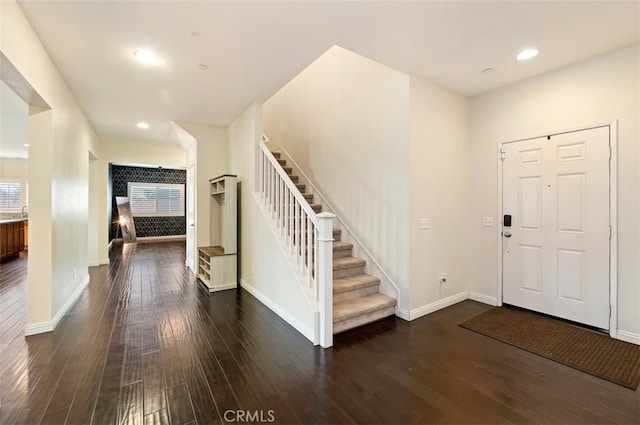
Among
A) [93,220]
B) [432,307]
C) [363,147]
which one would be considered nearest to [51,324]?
[93,220]

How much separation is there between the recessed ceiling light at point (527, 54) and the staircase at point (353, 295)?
285 cm

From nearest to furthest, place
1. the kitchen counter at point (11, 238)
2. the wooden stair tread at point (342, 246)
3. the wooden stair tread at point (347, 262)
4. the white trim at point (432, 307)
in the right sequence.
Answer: the white trim at point (432, 307) < the wooden stair tread at point (347, 262) < the wooden stair tread at point (342, 246) < the kitchen counter at point (11, 238)

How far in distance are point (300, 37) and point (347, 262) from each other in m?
2.57

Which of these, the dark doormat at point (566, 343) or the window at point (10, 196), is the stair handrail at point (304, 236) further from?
the window at point (10, 196)

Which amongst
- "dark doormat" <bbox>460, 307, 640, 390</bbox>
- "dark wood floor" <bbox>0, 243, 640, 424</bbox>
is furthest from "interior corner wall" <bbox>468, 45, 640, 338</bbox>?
"dark wood floor" <bbox>0, 243, 640, 424</bbox>

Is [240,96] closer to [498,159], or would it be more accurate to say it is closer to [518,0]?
[518,0]

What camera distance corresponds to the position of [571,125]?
10.1ft

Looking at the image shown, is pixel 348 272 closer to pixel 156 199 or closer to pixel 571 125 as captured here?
pixel 571 125

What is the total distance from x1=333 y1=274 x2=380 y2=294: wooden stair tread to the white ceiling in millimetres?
2520

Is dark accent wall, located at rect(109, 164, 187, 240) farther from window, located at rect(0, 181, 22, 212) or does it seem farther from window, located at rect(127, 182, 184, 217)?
window, located at rect(0, 181, 22, 212)

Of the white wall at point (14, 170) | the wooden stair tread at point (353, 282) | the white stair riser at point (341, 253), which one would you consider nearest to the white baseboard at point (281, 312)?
the wooden stair tread at point (353, 282)

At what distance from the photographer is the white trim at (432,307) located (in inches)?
130

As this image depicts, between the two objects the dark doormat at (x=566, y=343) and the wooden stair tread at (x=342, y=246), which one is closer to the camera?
the dark doormat at (x=566, y=343)

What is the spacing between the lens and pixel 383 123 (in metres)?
3.53
